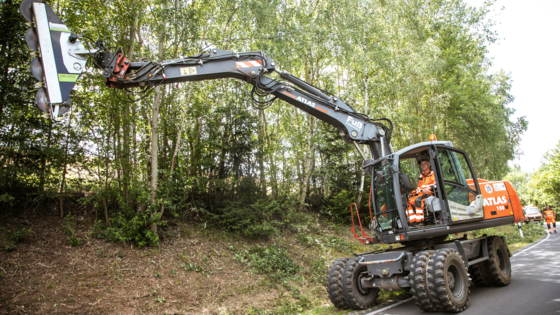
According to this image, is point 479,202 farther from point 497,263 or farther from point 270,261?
point 270,261

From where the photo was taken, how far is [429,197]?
5.64 m

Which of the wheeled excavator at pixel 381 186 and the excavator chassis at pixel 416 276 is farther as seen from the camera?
the excavator chassis at pixel 416 276

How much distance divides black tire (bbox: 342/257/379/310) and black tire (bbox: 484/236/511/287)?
2844 mm

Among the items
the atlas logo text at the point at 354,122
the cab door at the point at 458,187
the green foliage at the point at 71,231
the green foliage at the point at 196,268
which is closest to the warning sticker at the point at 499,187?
the cab door at the point at 458,187

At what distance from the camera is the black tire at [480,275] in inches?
261

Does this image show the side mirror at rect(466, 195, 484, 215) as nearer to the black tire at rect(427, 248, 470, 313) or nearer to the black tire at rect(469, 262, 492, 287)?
the black tire at rect(427, 248, 470, 313)

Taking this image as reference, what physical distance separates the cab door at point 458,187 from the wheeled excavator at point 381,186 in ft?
0.07

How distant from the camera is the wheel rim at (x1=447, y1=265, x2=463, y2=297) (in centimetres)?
514

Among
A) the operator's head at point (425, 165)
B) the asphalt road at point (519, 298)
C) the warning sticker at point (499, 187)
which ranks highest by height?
the operator's head at point (425, 165)

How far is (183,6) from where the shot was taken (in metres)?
8.83

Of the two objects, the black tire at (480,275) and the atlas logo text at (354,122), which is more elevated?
the atlas logo text at (354,122)

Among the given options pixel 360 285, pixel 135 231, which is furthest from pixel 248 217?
pixel 360 285

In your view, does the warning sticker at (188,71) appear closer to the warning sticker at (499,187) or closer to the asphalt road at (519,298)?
the asphalt road at (519,298)

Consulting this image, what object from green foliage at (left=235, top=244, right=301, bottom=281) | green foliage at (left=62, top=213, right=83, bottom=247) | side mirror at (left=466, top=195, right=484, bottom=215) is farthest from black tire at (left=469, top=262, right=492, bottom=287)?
green foliage at (left=62, top=213, right=83, bottom=247)
